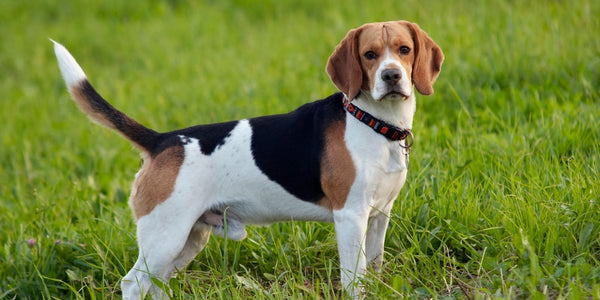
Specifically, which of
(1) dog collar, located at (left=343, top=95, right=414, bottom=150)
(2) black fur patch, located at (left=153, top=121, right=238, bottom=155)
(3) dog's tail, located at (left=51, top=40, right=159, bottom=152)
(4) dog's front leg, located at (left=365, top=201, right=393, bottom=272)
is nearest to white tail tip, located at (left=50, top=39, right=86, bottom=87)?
(3) dog's tail, located at (left=51, top=40, right=159, bottom=152)

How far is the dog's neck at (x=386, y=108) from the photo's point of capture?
3830mm

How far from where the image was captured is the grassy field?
12.5ft

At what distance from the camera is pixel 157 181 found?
397cm

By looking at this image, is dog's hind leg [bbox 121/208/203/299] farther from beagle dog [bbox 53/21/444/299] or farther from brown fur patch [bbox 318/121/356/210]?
brown fur patch [bbox 318/121/356/210]

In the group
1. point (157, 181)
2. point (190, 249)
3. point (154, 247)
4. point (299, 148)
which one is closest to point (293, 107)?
point (190, 249)

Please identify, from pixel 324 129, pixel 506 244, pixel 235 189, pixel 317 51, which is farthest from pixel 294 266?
pixel 317 51

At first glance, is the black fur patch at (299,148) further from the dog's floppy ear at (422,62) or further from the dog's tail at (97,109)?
the dog's tail at (97,109)

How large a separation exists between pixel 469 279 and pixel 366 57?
1379 millimetres

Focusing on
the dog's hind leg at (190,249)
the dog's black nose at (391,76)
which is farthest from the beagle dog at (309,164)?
the dog's hind leg at (190,249)

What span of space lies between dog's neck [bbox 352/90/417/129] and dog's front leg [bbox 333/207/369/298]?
22.0 inches

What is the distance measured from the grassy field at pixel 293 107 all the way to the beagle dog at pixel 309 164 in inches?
10.2

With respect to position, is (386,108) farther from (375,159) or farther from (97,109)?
(97,109)

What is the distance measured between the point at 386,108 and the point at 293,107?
3216mm

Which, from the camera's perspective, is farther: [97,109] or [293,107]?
[293,107]
